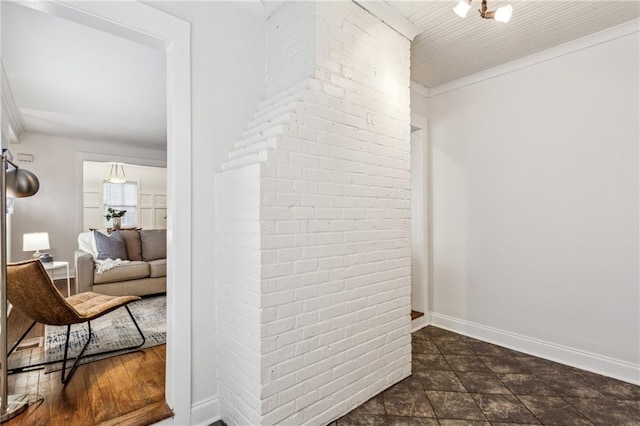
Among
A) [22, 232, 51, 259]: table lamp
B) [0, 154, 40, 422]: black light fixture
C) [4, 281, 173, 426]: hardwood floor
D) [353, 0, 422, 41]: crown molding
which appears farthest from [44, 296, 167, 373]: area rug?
[353, 0, 422, 41]: crown molding

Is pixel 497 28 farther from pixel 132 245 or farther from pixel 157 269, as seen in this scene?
pixel 132 245

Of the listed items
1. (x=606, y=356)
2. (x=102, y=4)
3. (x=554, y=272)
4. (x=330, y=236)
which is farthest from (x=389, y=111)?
(x=606, y=356)

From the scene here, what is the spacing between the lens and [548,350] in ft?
9.04

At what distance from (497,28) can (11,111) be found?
5.35m

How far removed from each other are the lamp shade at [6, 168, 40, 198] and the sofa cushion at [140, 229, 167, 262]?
2.89m

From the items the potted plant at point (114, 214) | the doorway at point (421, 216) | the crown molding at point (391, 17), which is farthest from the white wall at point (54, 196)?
the crown molding at point (391, 17)

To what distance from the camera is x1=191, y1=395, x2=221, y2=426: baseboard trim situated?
1876 mm

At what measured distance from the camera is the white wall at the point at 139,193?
24.9 ft

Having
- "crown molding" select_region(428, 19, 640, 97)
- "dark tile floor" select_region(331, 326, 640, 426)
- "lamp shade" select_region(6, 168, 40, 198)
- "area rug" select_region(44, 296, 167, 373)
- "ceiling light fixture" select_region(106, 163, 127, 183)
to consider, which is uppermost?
"crown molding" select_region(428, 19, 640, 97)

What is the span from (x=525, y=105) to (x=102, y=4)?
3148mm

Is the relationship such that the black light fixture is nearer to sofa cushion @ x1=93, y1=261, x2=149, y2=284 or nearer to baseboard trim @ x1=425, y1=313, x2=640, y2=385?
sofa cushion @ x1=93, y1=261, x2=149, y2=284

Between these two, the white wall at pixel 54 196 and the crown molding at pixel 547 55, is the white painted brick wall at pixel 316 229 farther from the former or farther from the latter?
the white wall at pixel 54 196

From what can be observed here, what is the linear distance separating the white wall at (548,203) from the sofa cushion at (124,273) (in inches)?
145

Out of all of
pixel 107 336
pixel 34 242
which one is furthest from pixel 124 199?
pixel 107 336
